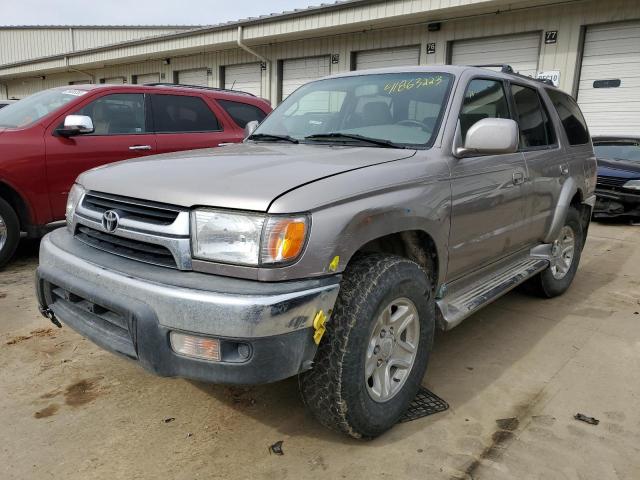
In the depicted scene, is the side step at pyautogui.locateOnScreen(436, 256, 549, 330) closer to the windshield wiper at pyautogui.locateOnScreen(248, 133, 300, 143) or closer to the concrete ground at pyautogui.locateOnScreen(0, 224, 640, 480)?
the concrete ground at pyautogui.locateOnScreen(0, 224, 640, 480)

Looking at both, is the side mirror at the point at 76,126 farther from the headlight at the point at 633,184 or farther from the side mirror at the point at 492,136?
the headlight at the point at 633,184

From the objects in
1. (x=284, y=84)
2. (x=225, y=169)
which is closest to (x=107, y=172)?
(x=225, y=169)

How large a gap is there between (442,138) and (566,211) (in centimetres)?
196

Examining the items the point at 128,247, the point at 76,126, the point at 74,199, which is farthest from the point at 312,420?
the point at 76,126

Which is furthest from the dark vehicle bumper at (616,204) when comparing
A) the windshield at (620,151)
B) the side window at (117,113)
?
the side window at (117,113)

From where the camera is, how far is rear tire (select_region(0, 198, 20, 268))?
15.7 feet

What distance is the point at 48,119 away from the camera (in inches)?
199

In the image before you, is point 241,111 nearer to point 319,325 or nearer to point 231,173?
point 231,173

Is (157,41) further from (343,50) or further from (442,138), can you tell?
(442,138)

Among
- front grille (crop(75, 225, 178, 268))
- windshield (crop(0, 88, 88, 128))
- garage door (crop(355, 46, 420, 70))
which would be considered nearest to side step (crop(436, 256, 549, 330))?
front grille (crop(75, 225, 178, 268))

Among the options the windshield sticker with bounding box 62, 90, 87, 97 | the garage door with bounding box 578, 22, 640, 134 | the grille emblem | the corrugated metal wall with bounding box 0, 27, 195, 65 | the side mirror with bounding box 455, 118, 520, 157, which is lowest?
the grille emblem

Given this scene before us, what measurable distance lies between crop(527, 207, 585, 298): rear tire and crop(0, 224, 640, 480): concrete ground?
0.71 m

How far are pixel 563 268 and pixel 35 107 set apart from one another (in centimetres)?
548

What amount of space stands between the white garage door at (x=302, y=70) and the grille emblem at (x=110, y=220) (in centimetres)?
1187
